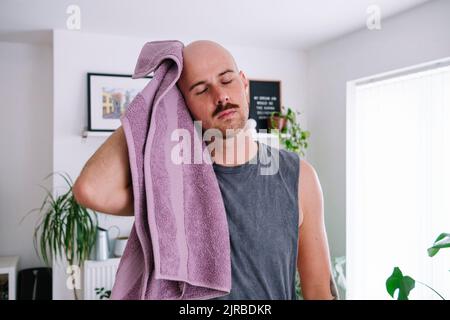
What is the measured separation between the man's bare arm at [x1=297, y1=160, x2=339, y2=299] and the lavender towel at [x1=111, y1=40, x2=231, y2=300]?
0.09 metres

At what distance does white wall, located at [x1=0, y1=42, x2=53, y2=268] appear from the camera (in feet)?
5.25

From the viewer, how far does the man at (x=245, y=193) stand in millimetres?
358

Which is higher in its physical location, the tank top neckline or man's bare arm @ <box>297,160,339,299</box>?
the tank top neckline

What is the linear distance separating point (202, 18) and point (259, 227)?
0.49 metres

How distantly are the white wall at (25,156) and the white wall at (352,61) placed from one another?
3.47ft

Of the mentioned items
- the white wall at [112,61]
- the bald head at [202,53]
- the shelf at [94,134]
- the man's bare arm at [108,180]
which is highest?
the white wall at [112,61]

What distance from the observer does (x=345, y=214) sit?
60.2 inches

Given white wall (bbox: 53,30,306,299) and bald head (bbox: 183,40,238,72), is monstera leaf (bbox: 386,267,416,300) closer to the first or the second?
white wall (bbox: 53,30,306,299)

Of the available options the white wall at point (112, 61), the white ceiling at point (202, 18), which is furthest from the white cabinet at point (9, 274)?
the white ceiling at point (202, 18)

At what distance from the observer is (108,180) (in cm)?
34

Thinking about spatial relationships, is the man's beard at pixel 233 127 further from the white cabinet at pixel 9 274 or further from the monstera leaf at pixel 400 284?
the white cabinet at pixel 9 274

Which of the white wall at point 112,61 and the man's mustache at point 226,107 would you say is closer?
the man's mustache at point 226,107

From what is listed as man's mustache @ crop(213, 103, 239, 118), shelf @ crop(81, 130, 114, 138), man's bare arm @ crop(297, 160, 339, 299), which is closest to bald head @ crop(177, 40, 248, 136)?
man's mustache @ crop(213, 103, 239, 118)
